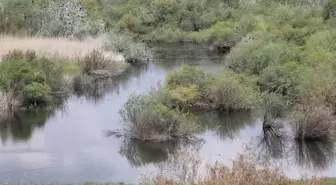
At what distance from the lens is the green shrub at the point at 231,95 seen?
72.2 ft

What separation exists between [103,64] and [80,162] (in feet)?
49.1

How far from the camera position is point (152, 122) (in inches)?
702

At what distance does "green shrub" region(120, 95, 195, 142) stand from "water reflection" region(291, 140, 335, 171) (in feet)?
12.1

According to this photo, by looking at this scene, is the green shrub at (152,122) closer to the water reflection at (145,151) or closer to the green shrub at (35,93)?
the water reflection at (145,151)

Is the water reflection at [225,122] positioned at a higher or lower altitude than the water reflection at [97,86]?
lower

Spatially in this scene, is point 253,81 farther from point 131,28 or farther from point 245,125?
point 131,28

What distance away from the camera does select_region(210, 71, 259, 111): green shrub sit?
22.0 m

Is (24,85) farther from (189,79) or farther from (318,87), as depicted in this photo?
(318,87)

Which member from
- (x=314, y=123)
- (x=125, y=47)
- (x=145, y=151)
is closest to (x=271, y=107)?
(x=314, y=123)

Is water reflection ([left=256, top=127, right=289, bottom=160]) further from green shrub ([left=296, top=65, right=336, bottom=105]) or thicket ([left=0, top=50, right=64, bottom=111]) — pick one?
thicket ([left=0, top=50, right=64, bottom=111])

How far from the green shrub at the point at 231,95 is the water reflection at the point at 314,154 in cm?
409

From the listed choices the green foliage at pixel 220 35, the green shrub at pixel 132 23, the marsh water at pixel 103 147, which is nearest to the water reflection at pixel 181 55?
the green foliage at pixel 220 35

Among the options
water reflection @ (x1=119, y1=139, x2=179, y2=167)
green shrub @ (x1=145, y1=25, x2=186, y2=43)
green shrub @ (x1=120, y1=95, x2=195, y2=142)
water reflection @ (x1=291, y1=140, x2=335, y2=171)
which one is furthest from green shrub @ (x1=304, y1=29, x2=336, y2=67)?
green shrub @ (x1=145, y1=25, x2=186, y2=43)

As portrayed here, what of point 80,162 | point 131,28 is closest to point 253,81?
point 80,162
